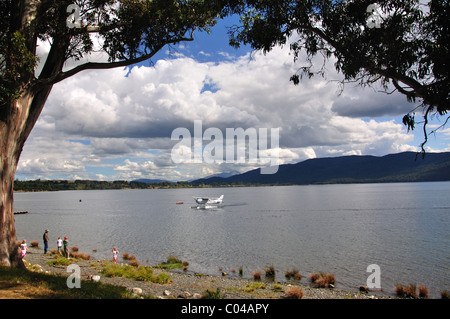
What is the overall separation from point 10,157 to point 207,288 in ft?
39.3

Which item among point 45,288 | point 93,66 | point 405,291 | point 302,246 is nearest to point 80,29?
point 93,66

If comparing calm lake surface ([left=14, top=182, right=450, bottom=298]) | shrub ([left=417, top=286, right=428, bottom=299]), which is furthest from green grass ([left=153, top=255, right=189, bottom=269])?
shrub ([left=417, top=286, right=428, bottom=299])

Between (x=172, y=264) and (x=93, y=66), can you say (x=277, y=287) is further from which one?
(x=93, y=66)

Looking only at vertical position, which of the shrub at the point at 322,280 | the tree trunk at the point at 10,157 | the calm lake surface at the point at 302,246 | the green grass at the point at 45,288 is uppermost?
the tree trunk at the point at 10,157

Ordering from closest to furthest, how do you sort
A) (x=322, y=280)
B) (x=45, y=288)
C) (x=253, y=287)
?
(x=45, y=288), (x=253, y=287), (x=322, y=280)

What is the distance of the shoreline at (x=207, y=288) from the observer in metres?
16.7

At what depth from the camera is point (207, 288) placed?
A: 1827 centimetres

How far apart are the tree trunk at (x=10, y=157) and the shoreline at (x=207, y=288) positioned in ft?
18.1

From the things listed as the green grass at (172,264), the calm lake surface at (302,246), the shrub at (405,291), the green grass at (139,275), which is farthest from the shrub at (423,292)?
the green grass at (172,264)

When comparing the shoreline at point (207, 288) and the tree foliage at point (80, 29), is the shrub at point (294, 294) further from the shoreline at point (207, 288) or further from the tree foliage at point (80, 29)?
the tree foliage at point (80, 29)

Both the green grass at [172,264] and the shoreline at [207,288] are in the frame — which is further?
the green grass at [172,264]

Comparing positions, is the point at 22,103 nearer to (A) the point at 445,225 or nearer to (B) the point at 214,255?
(B) the point at 214,255
